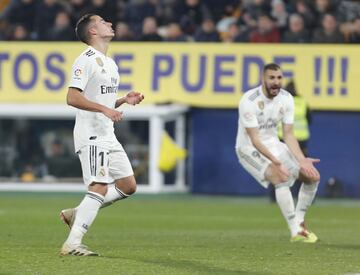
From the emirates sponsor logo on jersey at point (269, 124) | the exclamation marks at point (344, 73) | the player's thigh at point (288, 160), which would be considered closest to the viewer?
the player's thigh at point (288, 160)

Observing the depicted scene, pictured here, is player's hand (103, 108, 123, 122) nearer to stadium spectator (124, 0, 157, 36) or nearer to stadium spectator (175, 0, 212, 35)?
stadium spectator (175, 0, 212, 35)

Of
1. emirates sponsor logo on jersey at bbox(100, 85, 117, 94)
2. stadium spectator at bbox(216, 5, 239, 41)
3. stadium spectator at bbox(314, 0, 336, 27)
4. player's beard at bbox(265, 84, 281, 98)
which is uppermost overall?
stadium spectator at bbox(314, 0, 336, 27)

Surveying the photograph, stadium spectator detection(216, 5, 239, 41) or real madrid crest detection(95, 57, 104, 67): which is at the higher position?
stadium spectator detection(216, 5, 239, 41)

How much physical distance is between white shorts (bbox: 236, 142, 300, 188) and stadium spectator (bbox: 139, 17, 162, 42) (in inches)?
380

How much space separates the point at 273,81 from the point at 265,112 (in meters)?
0.37

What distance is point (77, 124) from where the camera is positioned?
10.7m

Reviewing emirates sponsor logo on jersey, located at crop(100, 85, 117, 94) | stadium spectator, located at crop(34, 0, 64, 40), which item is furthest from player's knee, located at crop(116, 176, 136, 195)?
stadium spectator, located at crop(34, 0, 64, 40)

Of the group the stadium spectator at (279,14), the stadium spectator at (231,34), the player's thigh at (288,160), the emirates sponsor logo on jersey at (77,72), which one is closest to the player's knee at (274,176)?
the player's thigh at (288,160)

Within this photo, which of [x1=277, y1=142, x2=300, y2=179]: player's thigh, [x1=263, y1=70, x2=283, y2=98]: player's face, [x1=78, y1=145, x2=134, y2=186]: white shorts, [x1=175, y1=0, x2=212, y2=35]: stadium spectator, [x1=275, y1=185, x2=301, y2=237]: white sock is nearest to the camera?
[x1=78, y1=145, x2=134, y2=186]: white shorts

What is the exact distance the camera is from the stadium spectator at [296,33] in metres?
22.4

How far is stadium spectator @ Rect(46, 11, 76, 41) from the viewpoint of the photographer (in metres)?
23.7

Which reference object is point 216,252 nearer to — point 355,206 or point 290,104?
point 290,104

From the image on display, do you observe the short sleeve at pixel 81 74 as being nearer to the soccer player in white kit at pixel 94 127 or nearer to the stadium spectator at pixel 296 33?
the soccer player in white kit at pixel 94 127

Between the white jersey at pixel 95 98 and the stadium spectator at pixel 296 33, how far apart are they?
12.1 meters
